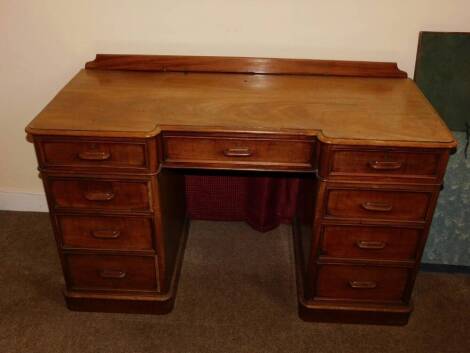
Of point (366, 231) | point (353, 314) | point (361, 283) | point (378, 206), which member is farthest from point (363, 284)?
point (378, 206)

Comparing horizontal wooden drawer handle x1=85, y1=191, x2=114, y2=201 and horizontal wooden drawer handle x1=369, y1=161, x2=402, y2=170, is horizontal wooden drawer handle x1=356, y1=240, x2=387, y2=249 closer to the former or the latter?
horizontal wooden drawer handle x1=369, y1=161, x2=402, y2=170

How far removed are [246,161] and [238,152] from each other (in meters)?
0.05

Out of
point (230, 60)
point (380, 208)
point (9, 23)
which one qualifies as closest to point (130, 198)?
point (230, 60)

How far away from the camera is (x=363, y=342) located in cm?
183

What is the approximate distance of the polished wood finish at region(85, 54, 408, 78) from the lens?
A: 1.94 m

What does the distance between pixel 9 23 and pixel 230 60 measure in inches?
39.3

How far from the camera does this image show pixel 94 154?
5.07 ft

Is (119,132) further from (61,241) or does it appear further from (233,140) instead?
(61,241)

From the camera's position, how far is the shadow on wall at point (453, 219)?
198 cm

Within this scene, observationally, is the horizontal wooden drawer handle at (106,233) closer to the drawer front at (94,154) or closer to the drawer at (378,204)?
the drawer front at (94,154)

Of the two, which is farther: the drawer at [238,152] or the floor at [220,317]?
the floor at [220,317]

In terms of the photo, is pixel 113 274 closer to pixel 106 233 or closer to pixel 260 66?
pixel 106 233

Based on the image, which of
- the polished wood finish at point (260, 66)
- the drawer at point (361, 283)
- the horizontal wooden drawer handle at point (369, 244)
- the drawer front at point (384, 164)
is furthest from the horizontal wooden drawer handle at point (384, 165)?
the polished wood finish at point (260, 66)

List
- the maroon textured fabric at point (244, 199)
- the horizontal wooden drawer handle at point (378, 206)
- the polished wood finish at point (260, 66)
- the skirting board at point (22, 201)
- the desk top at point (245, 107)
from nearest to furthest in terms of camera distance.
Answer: the desk top at point (245, 107) → the horizontal wooden drawer handle at point (378, 206) → the polished wood finish at point (260, 66) → the maroon textured fabric at point (244, 199) → the skirting board at point (22, 201)
